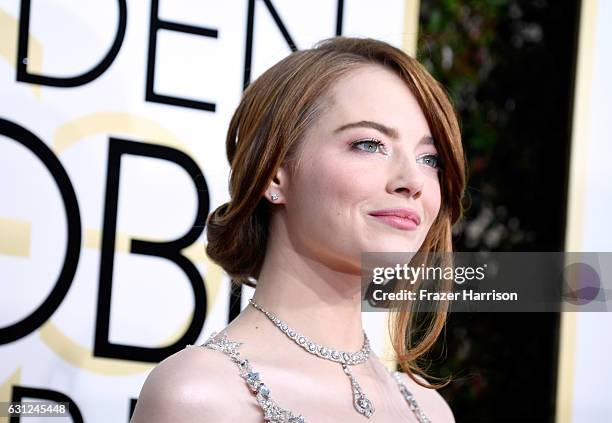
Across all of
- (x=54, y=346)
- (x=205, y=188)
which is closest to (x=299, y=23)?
(x=205, y=188)

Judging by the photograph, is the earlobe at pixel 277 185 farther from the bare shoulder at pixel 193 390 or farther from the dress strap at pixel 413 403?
the dress strap at pixel 413 403

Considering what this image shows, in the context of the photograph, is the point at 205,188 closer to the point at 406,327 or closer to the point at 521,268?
the point at 406,327

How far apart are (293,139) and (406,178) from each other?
0.22 m

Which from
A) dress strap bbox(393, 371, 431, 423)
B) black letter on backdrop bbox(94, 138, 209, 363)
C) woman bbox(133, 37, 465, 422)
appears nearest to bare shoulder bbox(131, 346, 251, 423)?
woman bbox(133, 37, 465, 422)

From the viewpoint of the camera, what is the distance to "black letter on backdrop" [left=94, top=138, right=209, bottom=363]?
2.21 meters

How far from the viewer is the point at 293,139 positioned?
5.63 ft

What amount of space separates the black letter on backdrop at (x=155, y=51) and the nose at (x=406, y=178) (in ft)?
2.52

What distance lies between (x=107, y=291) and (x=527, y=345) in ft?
5.12

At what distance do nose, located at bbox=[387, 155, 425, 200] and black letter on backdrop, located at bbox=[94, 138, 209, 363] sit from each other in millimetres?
739

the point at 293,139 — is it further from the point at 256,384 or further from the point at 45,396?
the point at 45,396

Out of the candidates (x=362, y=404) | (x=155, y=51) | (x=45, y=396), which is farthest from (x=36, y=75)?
(x=362, y=404)

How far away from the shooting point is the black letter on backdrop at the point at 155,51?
7.47 feet

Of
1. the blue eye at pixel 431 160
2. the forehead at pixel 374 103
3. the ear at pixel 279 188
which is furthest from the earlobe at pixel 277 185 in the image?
the blue eye at pixel 431 160

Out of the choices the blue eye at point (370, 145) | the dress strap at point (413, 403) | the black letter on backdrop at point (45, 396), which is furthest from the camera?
the black letter on backdrop at point (45, 396)
